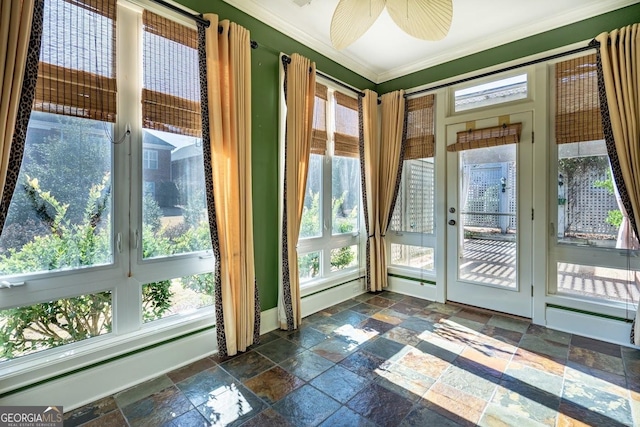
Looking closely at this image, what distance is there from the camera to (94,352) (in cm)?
189

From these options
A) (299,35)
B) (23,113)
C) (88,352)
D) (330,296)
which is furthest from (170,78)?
(330,296)

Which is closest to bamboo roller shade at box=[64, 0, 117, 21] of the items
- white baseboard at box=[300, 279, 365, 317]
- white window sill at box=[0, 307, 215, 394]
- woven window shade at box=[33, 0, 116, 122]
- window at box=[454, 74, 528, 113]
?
woven window shade at box=[33, 0, 116, 122]

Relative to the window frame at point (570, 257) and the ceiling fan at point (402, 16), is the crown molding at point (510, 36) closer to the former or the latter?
the window frame at point (570, 257)

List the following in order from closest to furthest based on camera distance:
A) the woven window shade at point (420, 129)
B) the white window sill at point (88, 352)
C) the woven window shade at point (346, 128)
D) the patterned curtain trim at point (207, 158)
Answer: the white window sill at point (88, 352)
the patterned curtain trim at point (207, 158)
the woven window shade at point (346, 128)
the woven window shade at point (420, 129)

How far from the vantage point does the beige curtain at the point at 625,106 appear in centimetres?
245

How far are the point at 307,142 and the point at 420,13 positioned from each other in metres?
1.53

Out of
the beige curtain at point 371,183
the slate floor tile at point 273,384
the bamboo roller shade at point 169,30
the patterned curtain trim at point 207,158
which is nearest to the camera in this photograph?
the slate floor tile at point 273,384

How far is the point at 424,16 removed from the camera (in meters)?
1.76

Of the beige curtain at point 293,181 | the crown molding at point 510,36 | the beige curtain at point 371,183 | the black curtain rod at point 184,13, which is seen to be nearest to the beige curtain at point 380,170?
the beige curtain at point 371,183

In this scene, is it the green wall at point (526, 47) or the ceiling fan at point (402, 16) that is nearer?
the ceiling fan at point (402, 16)

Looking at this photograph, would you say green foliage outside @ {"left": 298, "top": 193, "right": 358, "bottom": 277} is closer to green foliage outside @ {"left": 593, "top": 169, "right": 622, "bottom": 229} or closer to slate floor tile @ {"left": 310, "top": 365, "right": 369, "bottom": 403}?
slate floor tile @ {"left": 310, "top": 365, "right": 369, "bottom": 403}

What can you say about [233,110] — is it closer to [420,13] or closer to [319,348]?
[420,13]

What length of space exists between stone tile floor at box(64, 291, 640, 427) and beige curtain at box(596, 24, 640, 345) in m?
0.93

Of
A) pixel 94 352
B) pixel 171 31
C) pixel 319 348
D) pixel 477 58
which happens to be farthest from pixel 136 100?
pixel 477 58
